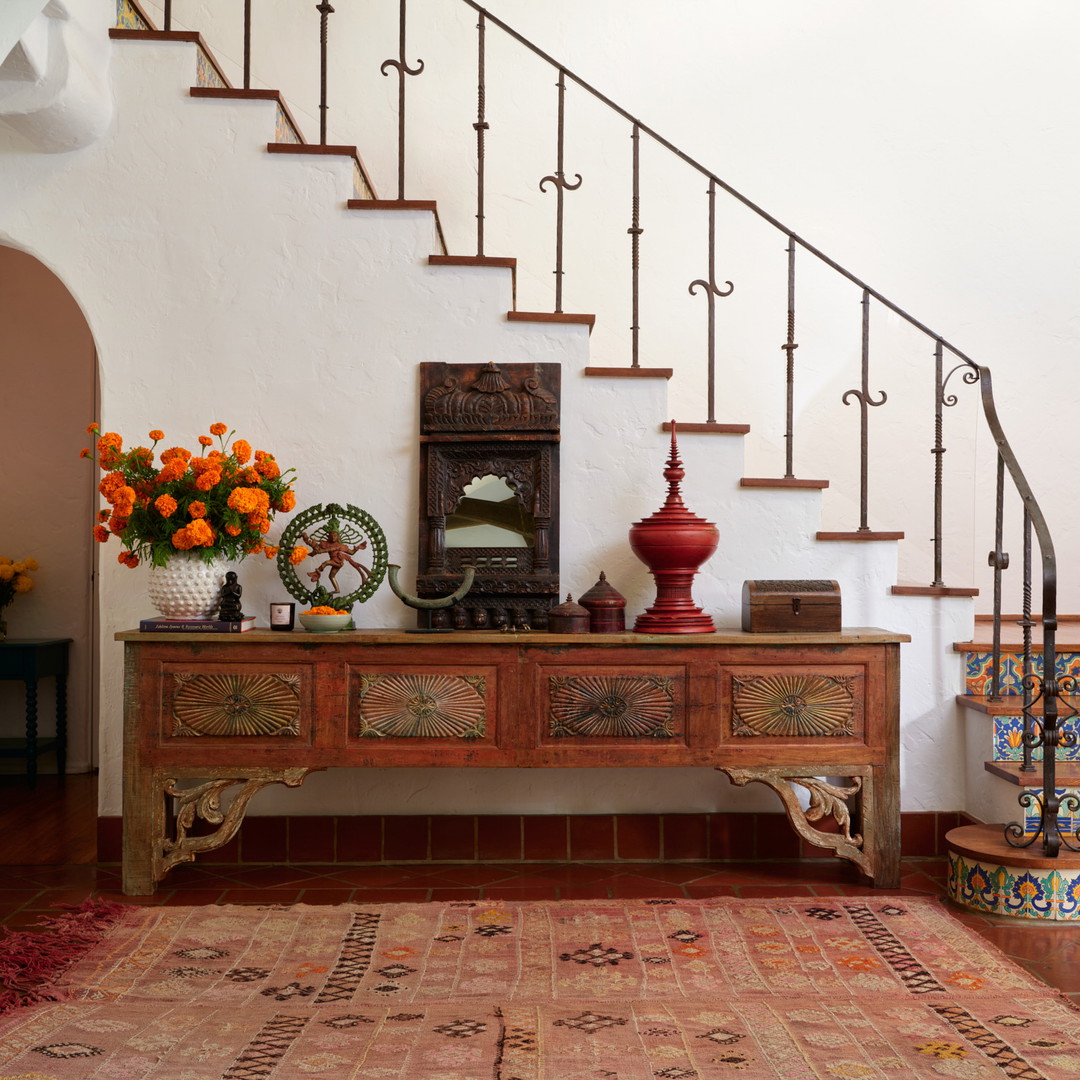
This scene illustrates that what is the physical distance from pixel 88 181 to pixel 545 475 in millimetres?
1860

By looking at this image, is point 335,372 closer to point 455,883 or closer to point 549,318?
point 549,318

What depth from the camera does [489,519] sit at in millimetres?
3684

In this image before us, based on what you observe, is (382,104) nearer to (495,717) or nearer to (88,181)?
(88,181)

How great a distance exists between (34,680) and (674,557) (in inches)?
127

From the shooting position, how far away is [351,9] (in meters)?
4.65

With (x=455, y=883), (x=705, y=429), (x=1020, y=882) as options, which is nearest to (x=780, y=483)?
(x=705, y=429)

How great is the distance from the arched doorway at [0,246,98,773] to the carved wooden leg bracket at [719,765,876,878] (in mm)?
3566

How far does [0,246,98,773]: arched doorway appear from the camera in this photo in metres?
5.30

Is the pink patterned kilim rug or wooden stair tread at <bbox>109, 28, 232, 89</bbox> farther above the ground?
wooden stair tread at <bbox>109, 28, 232, 89</bbox>

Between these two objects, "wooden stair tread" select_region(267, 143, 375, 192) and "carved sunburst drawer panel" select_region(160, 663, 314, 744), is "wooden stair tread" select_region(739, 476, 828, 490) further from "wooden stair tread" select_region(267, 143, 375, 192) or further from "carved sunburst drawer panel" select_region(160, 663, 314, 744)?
"wooden stair tread" select_region(267, 143, 375, 192)

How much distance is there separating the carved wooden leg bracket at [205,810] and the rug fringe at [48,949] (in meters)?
0.21

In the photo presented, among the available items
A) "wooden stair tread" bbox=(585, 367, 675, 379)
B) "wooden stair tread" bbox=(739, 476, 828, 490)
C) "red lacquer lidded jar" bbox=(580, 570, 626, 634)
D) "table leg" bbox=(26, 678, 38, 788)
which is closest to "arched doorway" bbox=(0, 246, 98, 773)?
"table leg" bbox=(26, 678, 38, 788)

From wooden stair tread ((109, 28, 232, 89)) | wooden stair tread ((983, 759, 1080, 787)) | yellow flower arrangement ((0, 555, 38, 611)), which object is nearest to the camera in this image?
wooden stair tread ((983, 759, 1080, 787))

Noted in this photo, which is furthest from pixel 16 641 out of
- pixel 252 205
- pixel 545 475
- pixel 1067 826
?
pixel 1067 826
